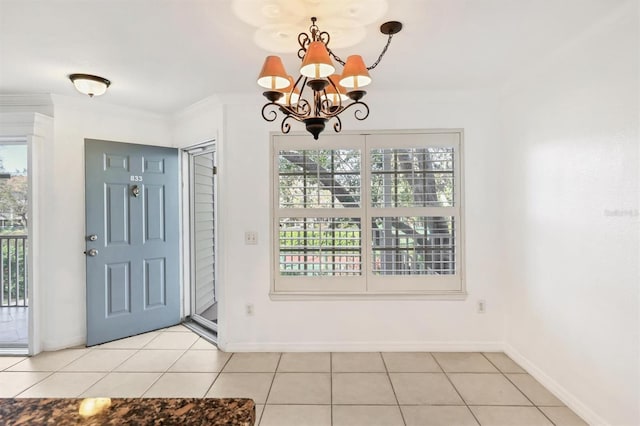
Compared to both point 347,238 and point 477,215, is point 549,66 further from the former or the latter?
point 347,238

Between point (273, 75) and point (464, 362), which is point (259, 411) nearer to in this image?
point (464, 362)

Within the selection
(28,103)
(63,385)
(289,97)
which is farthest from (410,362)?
(28,103)

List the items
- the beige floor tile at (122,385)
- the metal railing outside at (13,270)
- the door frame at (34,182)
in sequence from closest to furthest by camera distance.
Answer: the beige floor tile at (122,385)
the door frame at (34,182)
the metal railing outside at (13,270)

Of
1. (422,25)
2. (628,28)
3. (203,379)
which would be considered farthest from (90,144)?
(628,28)

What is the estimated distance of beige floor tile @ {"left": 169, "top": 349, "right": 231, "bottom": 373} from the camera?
2.70 meters

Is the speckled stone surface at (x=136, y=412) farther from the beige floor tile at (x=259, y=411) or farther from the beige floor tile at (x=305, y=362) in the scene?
the beige floor tile at (x=305, y=362)

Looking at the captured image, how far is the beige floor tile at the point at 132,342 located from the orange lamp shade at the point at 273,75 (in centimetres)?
281

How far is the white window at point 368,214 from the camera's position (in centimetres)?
300

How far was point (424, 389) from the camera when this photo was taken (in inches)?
93.7

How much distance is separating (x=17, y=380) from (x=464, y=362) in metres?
3.57

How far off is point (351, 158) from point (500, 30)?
4.73 ft

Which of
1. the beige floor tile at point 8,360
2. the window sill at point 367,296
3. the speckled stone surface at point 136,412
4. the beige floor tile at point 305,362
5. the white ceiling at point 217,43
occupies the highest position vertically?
the white ceiling at point 217,43

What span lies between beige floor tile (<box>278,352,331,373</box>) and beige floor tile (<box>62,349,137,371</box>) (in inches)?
55.2

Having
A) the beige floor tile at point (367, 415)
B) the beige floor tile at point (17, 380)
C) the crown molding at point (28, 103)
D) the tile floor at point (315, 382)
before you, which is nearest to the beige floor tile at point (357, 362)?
the tile floor at point (315, 382)
